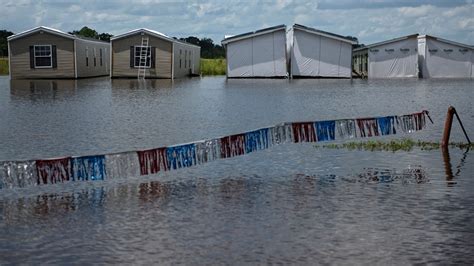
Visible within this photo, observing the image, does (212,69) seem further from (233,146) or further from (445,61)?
(233,146)

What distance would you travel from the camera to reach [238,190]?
521 inches

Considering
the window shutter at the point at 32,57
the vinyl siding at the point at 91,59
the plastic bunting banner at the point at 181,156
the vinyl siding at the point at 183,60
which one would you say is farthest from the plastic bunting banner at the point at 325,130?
the vinyl siding at the point at 183,60

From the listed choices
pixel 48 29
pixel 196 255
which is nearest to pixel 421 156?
pixel 196 255

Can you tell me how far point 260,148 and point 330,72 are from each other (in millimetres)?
47168

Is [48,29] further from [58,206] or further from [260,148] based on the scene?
[58,206]

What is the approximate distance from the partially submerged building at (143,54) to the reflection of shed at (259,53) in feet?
14.1

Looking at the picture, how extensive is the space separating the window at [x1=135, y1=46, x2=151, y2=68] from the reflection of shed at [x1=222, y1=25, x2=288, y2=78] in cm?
560

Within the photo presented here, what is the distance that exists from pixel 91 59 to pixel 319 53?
59.5ft

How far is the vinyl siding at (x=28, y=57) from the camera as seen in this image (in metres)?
58.6

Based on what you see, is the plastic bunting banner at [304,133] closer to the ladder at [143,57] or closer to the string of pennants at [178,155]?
the string of pennants at [178,155]

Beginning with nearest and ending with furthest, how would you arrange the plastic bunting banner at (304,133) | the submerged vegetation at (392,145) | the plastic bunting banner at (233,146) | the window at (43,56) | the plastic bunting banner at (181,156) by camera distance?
1. the plastic bunting banner at (181,156)
2. the plastic bunting banner at (233,146)
3. the plastic bunting banner at (304,133)
4. the submerged vegetation at (392,145)
5. the window at (43,56)

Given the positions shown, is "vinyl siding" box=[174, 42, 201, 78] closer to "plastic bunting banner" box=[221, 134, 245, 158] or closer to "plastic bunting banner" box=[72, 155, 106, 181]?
"plastic bunting banner" box=[221, 134, 245, 158]

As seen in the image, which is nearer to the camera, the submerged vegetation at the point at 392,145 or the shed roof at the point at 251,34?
the submerged vegetation at the point at 392,145

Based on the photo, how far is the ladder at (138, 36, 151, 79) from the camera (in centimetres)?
6041
